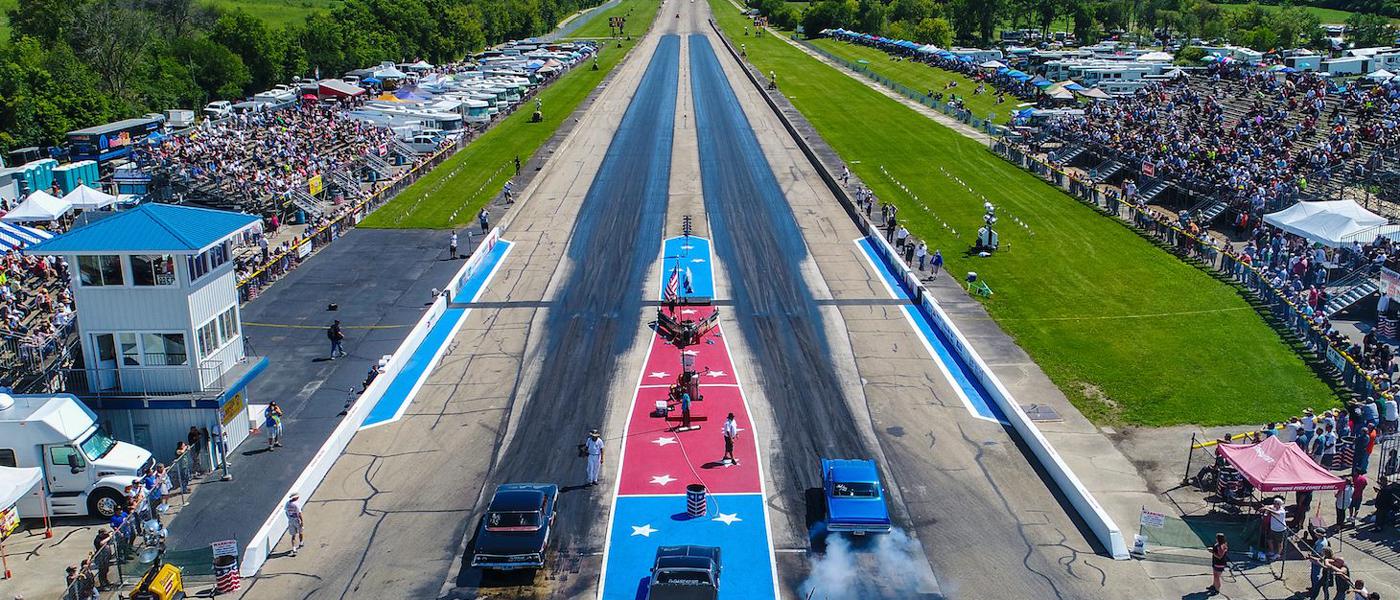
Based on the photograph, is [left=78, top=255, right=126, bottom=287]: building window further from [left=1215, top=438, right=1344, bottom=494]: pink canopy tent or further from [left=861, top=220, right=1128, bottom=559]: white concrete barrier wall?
[left=1215, top=438, right=1344, bottom=494]: pink canopy tent

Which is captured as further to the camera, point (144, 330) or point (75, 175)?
point (75, 175)

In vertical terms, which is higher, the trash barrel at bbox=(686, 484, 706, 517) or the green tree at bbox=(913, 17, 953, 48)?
the green tree at bbox=(913, 17, 953, 48)

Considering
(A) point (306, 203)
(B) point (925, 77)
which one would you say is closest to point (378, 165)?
(A) point (306, 203)

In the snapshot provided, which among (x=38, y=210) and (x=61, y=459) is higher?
(x=38, y=210)

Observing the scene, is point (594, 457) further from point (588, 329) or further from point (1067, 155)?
point (1067, 155)

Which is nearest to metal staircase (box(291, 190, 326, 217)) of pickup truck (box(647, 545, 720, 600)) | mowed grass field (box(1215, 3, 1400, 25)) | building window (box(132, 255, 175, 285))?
building window (box(132, 255, 175, 285))

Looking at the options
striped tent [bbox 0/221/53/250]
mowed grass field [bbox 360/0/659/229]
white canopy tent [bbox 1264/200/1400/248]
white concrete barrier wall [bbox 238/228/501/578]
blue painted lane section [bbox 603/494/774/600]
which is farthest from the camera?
mowed grass field [bbox 360/0/659/229]

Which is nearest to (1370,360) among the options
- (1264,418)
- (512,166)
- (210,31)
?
(1264,418)
